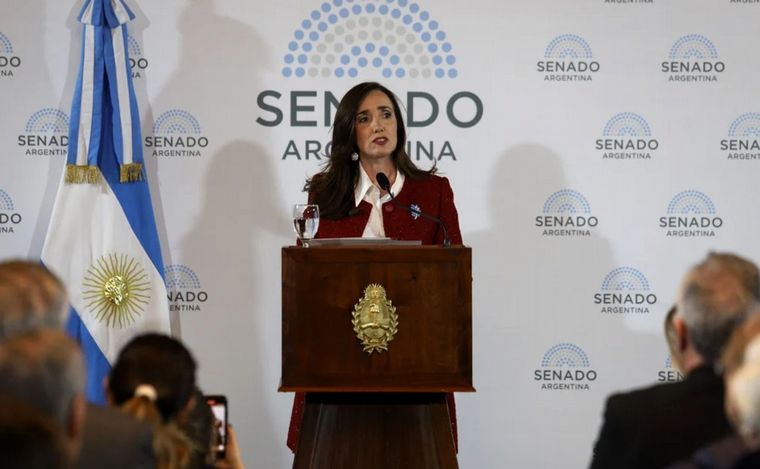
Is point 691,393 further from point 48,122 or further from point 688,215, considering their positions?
point 48,122

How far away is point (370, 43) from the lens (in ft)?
19.3

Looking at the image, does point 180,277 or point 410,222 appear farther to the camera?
point 180,277

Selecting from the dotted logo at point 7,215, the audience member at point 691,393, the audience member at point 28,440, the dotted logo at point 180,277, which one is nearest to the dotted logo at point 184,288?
the dotted logo at point 180,277

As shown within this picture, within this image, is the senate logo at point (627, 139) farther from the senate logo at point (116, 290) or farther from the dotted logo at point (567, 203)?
→ the senate logo at point (116, 290)

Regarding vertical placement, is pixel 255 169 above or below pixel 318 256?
above

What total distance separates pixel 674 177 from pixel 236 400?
262cm

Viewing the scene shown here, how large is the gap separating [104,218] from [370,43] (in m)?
1.67

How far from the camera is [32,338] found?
1.81 meters

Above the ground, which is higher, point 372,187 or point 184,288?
point 372,187

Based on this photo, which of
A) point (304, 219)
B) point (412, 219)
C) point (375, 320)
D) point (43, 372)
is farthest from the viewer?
point (412, 219)

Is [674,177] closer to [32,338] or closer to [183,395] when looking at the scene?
[183,395]

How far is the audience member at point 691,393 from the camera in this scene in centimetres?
241

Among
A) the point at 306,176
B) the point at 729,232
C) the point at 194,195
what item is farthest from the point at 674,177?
the point at 194,195

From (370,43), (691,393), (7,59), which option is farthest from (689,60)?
(691,393)
